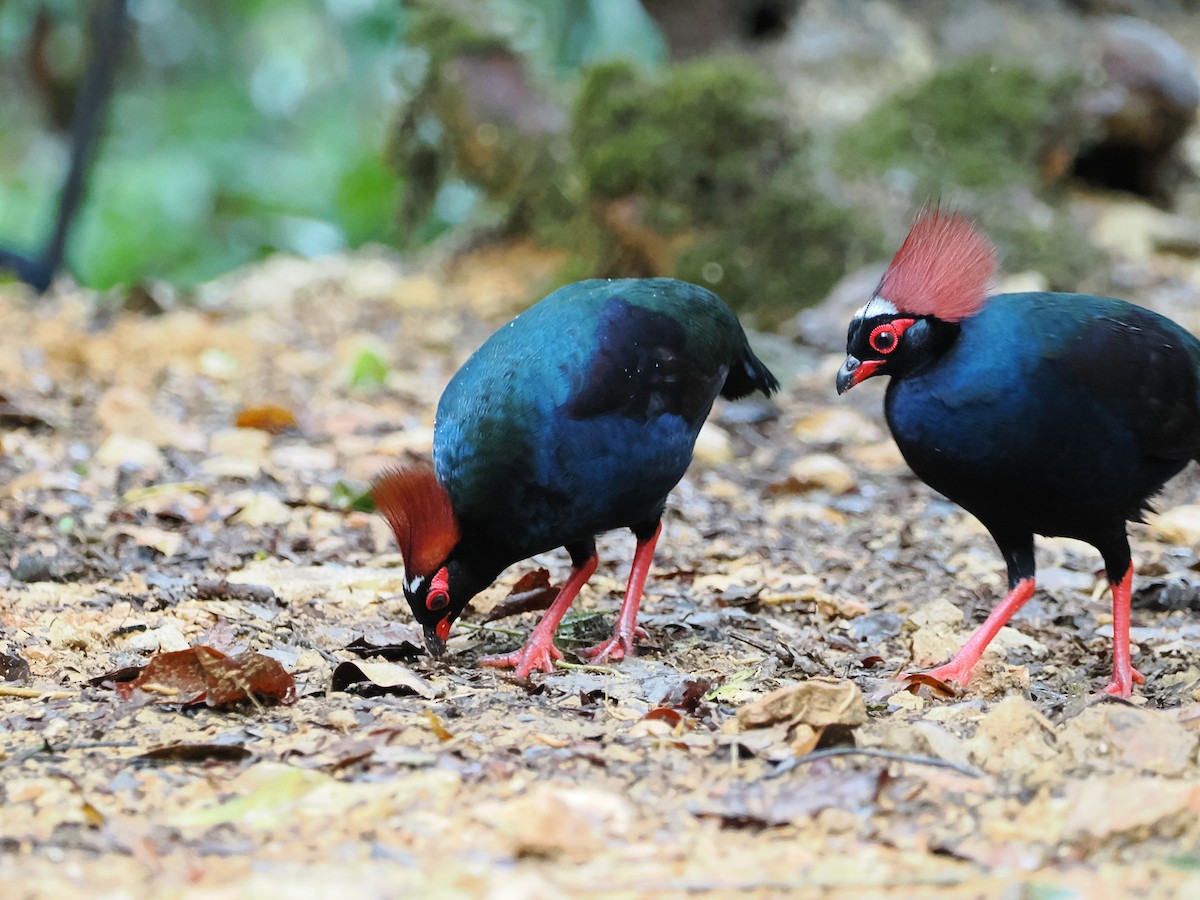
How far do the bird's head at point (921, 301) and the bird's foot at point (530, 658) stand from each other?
1.09 meters

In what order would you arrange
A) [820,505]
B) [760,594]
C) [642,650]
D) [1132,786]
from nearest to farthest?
[1132,786]
[642,650]
[760,594]
[820,505]

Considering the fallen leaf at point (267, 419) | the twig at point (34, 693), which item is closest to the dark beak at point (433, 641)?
the twig at point (34, 693)

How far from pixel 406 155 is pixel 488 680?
679cm

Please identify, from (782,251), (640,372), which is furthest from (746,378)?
(782,251)

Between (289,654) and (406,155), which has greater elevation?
(406,155)

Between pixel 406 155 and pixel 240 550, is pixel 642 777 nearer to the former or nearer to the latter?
pixel 240 550

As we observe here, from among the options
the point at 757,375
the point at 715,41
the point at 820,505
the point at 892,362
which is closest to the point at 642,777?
the point at 892,362

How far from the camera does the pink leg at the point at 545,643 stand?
3.70 meters

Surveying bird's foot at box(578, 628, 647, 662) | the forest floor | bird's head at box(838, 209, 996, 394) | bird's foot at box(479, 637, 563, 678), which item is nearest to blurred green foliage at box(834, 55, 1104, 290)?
the forest floor

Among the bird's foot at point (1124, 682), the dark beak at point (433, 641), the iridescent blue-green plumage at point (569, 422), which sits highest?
the iridescent blue-green plumage at point (569, 422)

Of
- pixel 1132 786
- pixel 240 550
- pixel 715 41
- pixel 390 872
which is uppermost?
pixel 715 41

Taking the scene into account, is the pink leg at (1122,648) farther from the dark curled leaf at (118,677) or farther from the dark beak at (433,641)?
the dark curled leaf at (118,677)

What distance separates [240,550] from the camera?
455 centimetres

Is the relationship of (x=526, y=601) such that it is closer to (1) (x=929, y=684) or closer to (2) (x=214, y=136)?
(1) (x=929, y=684)
